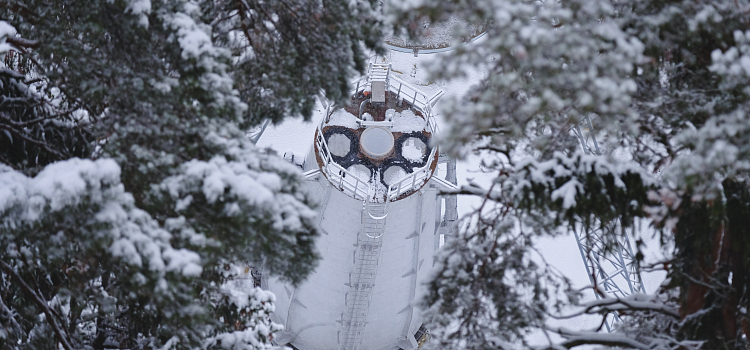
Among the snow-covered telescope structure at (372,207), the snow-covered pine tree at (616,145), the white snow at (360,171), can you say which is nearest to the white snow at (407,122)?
the snow-covered telescope structure at (372,207)

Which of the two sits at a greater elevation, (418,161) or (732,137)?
(418,161)

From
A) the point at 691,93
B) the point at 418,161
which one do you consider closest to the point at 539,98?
the point at 691,93

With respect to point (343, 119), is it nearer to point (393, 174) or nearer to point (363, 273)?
point (393, 174)

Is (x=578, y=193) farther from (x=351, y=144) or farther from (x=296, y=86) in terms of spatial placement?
(x=351, y=144)

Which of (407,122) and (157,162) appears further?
(407,122)

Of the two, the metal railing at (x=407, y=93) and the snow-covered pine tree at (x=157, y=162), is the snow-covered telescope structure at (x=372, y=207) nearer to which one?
the metal railing at (x=407, y=93)

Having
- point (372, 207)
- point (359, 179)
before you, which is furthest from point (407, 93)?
point (372, 207)
